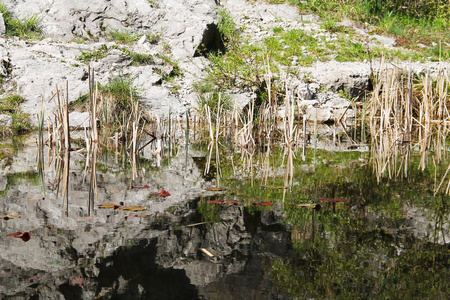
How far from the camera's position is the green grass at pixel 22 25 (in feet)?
33.6

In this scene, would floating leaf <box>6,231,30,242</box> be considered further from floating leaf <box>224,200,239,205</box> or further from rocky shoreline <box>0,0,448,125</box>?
rocky shoreline <box>0,0,448,125</box>

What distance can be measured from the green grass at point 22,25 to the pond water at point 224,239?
7905mm

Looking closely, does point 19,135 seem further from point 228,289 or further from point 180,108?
point 228,289

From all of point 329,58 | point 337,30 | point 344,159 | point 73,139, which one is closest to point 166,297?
point 344,159

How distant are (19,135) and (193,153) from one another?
13.6ft

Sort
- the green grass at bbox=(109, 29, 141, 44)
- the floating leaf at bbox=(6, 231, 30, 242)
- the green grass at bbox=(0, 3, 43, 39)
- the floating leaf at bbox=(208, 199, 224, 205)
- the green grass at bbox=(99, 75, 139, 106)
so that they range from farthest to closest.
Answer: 1. the green grass at bbox=(109, 29, 141, 44)
2. the green grass at bbox=(0, 3, 43, 39)
3. the green grass at bbox=(99, 75, 139, 106)
4. the floating leaf at bbox=(208, 199, 224, 205)
5. the floating leaf at bbox=(6, 231, 30, 242)

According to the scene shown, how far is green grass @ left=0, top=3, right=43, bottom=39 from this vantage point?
10.2 m

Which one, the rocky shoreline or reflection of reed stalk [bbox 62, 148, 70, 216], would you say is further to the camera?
the rocky shoreline

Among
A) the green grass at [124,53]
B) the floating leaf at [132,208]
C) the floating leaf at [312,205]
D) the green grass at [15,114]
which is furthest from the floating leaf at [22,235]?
the green grass at [124,53]

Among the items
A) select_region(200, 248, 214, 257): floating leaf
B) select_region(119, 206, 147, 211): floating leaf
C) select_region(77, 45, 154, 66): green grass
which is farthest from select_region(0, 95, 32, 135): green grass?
select_region(200, 248, 214, 257): floating leaf

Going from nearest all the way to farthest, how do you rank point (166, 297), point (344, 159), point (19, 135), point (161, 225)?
point (166, 297)
point (161, 225)
point (344, 159)
point (19, 135)

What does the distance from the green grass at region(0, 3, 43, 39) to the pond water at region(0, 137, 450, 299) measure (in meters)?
7.91

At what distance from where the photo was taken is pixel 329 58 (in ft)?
33.8

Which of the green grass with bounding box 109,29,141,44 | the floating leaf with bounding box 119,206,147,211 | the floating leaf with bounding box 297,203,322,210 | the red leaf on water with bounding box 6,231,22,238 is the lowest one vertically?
the floating leaf with bounding box 297,203,322,210
